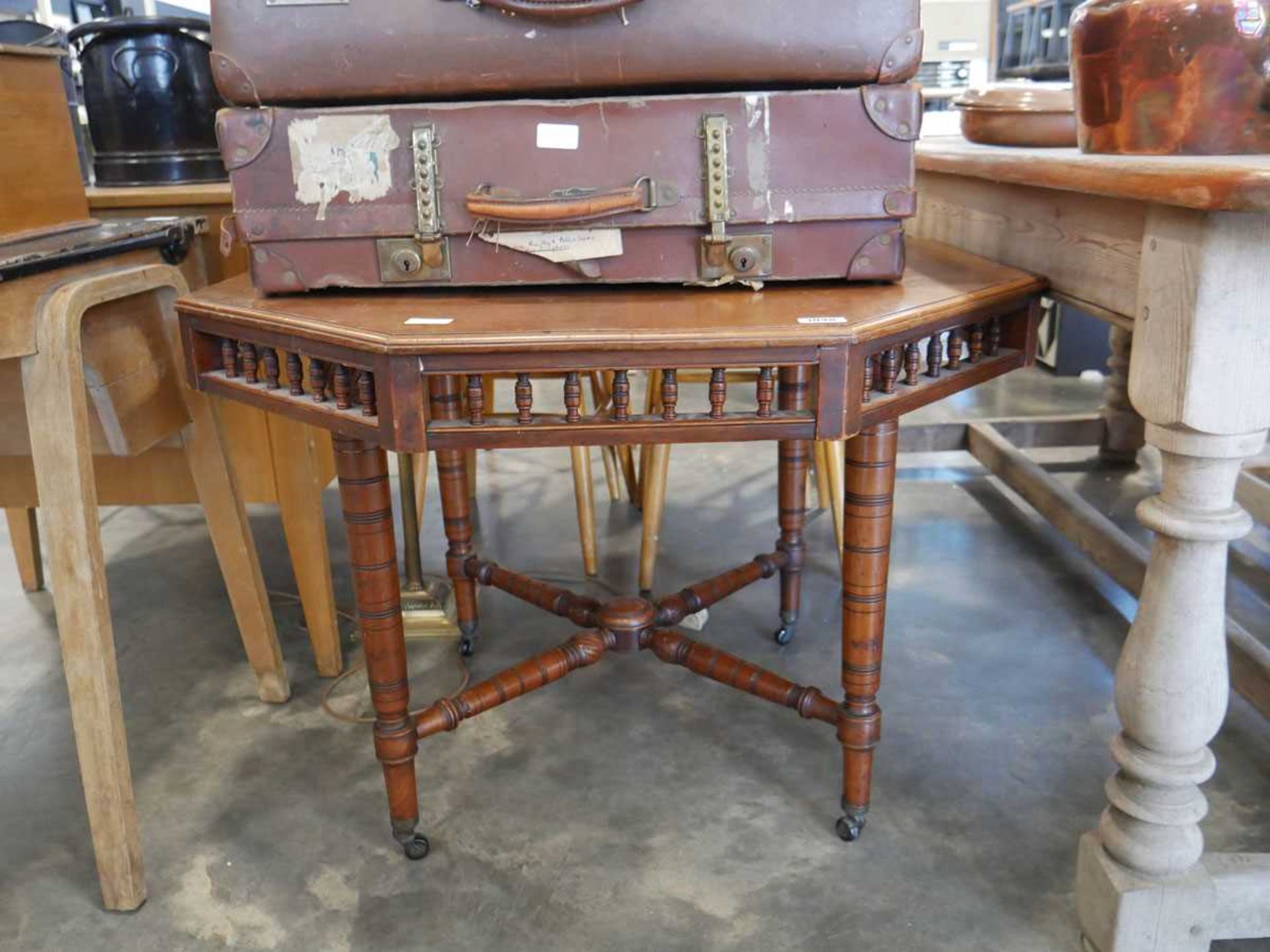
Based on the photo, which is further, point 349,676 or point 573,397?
point 349,676

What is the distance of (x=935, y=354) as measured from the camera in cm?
136

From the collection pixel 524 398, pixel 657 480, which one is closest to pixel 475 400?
pixel 524 398

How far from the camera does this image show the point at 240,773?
1.83 m

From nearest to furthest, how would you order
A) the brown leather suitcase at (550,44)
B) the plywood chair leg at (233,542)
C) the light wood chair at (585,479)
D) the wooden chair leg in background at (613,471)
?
the brown leather suitcase at (550,44) → the plywood chair leg at (233,542) → the light wood chair at (585,479) → the wooden chair leg in background at (613,471)

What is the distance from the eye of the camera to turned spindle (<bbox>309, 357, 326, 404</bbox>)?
131cm

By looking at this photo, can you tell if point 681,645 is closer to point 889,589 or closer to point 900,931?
point 900,931

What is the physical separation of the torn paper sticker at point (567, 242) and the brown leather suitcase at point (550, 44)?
185 millimetres

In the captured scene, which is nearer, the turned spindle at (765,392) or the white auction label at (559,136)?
the turned spindle at (765,392)

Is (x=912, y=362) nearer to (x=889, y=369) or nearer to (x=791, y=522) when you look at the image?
(x=889, y=369)

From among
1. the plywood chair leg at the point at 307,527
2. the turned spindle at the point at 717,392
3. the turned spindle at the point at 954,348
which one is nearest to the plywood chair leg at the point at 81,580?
the plywood chair leg at the point at 307,527

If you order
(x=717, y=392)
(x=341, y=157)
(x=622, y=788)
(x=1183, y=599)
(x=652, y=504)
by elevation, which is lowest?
(x=622, y=788)

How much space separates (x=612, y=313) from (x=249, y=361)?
495 mm

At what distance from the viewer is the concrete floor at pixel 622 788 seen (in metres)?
1.48

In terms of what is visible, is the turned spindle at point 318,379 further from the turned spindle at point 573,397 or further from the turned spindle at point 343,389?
the turned spindle at point 573,397
